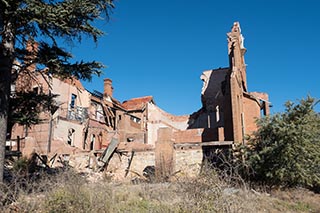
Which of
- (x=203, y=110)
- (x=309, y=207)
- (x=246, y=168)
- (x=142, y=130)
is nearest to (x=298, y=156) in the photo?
(x=246, y=168)

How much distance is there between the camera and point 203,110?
35188 mm

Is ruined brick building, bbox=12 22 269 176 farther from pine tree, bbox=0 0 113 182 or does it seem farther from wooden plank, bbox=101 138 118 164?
pine tree, bbox=0 0 113 182

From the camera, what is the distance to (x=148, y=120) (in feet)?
137

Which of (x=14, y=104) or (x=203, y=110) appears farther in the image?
(x=203, y=110)

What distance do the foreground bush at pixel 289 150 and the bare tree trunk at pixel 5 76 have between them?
39.0 ft

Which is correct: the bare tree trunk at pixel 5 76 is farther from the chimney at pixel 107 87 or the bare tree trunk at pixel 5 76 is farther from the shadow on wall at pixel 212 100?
the chimney at pixel 107 87

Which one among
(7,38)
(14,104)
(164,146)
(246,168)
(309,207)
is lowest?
(309,207)

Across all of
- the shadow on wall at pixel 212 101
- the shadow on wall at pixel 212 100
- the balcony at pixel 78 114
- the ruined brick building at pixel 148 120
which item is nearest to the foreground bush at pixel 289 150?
the ruined brick building at pixel 148 120

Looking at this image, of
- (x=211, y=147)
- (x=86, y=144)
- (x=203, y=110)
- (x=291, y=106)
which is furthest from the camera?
(x=203, y=110)

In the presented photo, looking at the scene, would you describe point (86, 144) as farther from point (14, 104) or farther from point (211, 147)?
point (14, 104)

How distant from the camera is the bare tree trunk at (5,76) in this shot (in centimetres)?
902

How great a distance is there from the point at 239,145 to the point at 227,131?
4.63 metres

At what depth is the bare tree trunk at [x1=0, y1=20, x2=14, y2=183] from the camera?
902 centimetres

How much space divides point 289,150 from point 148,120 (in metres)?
28.3
